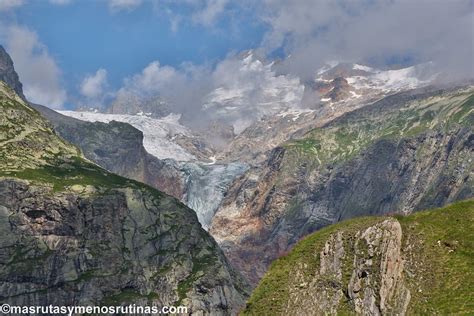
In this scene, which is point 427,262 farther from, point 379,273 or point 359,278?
point 359,278

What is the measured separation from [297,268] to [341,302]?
11942 mm

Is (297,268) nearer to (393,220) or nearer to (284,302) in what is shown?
(284,302)

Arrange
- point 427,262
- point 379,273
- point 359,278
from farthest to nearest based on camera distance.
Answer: point 359,278 → point 379,273 → point 427,262

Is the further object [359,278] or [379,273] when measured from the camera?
[359,278]

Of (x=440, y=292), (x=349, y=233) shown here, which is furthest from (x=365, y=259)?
(x=440, y=292)

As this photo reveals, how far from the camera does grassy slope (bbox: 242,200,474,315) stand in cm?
12438

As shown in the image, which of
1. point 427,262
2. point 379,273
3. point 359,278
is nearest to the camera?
point 427,262

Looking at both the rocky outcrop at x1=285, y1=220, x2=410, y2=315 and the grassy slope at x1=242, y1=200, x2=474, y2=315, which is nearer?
the grassy slope at x1=242, y1=200, x2=474, y2=315

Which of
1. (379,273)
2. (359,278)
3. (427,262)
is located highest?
(427,262)

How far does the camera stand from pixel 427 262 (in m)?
131

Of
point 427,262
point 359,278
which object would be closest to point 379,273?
point 359,278

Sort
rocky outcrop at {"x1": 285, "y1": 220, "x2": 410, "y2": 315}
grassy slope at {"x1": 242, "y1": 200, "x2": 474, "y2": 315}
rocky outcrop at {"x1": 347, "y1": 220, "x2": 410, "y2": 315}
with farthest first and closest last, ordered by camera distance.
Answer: rocky outcrop at {"x1": 285, "y1": 220, "x2": 410, "y2": 315}
rocky outcrop at {"x1": 347, "y1": 220, "x2": 410, "y2": 315}
grassy slope at {"x1": 242, "y1": 200, "x2": 474, "y2": 315}

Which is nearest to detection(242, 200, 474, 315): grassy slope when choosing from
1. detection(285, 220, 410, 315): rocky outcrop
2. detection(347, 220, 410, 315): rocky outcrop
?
detection(285, 220, 410, 315): rocky outcrop

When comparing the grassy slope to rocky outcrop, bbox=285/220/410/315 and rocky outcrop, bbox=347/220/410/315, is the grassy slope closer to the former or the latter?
rocky outcrop, bbox=285/220/410/315
